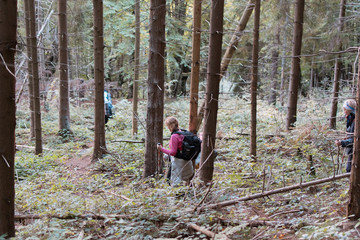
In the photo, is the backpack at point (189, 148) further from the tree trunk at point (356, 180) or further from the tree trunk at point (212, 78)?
the tree trunk at point (356, 180)

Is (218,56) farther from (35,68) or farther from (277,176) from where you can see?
(35,68)

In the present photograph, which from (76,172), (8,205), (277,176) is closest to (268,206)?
(277,176)

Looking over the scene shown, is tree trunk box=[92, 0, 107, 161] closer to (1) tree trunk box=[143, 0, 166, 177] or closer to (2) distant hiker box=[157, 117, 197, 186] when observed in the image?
(1) tree trunk box=[143, 0, 166, 177]

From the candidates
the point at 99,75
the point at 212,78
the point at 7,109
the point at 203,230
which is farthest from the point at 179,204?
the point at 99,75

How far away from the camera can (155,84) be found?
7.24 meters

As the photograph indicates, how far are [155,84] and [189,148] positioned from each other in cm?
184

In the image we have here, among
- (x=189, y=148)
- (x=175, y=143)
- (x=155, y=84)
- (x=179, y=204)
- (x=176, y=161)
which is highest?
(x=155, y=84)

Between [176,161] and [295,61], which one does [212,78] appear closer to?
[176,161]

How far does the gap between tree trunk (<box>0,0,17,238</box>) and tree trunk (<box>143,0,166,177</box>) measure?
12.8ft

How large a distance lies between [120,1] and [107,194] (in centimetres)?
1704

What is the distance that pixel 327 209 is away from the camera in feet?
15.3

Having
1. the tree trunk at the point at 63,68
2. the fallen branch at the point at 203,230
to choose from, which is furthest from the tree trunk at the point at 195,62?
the tree trunk at the point at 63,68

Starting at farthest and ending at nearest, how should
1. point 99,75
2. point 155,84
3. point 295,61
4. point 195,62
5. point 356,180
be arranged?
point 295,61
point 99,75
point 195,62
point 155,84
point 356,180

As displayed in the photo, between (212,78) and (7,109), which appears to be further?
(212,78)
